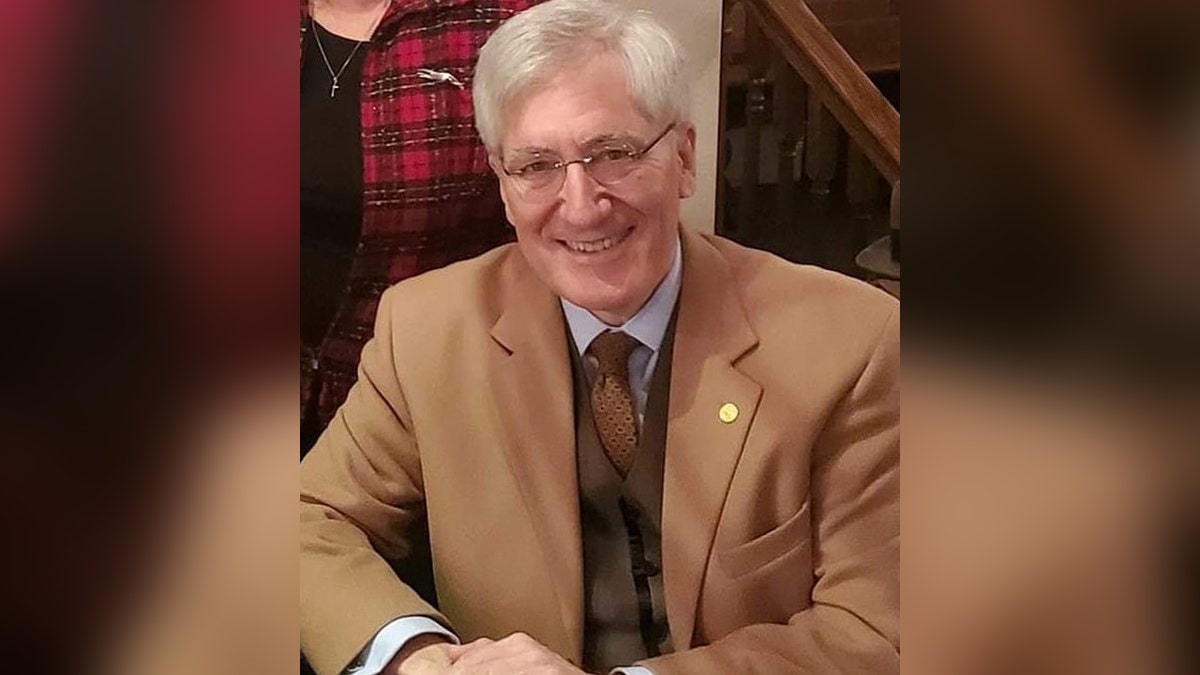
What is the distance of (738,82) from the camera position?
0.85 m

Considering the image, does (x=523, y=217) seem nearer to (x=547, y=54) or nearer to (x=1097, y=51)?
(x=547, y=54)

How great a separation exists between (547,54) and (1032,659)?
1.81ft

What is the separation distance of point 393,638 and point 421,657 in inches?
1.0

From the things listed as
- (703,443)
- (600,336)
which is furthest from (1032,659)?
(600,336)

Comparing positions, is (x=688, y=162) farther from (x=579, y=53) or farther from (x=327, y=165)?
(x=327, y=165)

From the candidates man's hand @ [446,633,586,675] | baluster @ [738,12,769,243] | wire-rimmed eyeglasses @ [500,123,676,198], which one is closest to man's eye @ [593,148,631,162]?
wire-rimmed eyeglasses @ [500,123,676,198]

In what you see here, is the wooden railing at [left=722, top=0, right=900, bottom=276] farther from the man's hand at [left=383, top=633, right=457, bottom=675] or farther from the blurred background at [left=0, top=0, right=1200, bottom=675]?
the man's hand at [left=383, top=633, right=457, bottom=675]

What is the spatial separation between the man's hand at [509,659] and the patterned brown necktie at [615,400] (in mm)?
144

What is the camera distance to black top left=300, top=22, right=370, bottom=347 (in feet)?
2.86

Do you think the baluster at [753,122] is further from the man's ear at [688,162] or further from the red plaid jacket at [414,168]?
the red plaid jacket at [414,168]

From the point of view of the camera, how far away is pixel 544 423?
34.3 inches

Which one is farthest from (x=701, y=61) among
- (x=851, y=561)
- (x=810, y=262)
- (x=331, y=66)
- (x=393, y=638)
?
(x=393, y=638)

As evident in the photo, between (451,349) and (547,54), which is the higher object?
(547,54)

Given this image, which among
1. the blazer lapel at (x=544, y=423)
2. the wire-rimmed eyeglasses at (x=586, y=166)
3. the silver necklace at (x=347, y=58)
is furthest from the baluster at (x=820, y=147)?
the silver necklace at (x=347, y=58)
